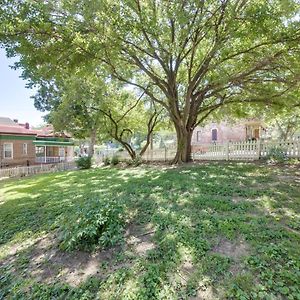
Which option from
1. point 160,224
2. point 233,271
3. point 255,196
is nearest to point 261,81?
point 255,196

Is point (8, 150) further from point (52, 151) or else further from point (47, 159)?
point (52, 151)

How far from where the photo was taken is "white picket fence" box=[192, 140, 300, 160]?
33.7 ft

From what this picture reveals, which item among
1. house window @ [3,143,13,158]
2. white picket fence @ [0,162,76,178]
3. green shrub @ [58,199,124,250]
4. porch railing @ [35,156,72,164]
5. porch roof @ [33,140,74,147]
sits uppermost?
porch roof @ [33,140,74,147]

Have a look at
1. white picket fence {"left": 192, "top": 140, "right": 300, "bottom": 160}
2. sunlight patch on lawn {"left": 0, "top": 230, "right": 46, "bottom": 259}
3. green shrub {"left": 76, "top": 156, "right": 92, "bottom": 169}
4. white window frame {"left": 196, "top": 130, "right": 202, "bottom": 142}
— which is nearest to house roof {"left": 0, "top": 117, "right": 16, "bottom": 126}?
green shrub {"left": 76, "top": 156, "right": 92, "bottom": 169}

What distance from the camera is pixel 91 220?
413cm

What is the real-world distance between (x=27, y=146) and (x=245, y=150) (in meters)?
20.3

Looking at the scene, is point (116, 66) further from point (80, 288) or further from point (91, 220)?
point (80, 288)

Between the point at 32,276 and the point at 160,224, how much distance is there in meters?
2.05

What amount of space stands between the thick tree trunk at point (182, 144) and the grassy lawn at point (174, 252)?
6.43 m

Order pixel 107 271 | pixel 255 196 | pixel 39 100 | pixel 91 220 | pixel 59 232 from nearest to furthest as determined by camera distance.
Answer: pixel 107 271
pixel 91 220
pixel 59 232
pixel 255 196
pixel 39 100

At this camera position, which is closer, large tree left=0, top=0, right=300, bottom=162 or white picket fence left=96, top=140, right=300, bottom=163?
large tree left=0, top=0, right=300, bottom=162

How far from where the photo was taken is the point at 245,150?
12492 mm

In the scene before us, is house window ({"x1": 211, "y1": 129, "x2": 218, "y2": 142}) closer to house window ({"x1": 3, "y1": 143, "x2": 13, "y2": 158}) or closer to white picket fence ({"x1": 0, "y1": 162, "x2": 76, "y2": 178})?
white picket fence ({"x1": 0, "y1": 162, "x2": 76, "y2": 178})

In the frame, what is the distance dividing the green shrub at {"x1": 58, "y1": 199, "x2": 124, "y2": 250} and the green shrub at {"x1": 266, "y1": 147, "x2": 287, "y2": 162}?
26.9 ft
